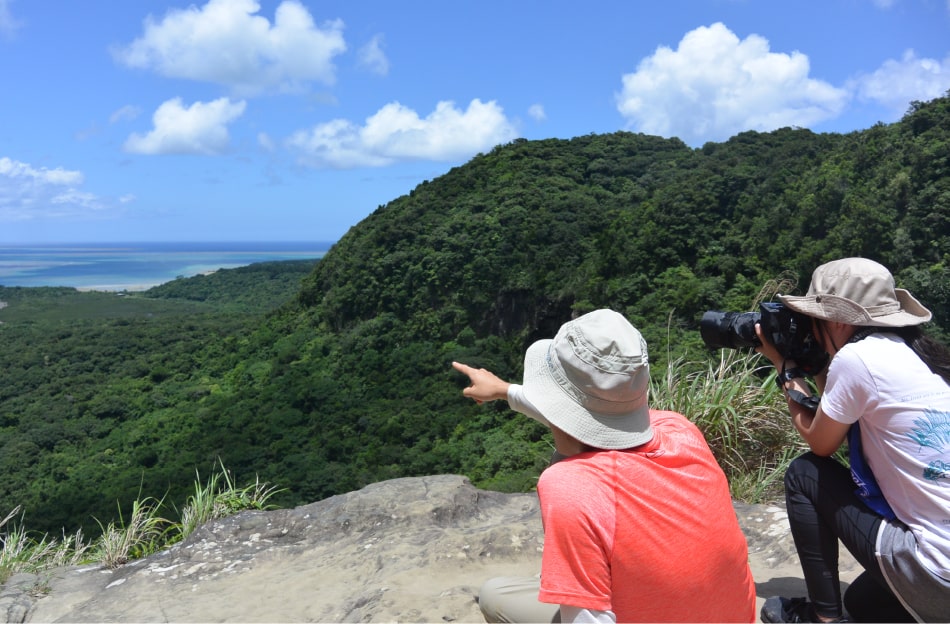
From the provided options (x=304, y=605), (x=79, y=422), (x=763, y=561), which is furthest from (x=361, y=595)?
(x=79, y=422)

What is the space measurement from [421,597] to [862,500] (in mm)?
1474

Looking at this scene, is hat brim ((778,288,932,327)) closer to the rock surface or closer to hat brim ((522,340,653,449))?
hat brim ((522,340,653,449))

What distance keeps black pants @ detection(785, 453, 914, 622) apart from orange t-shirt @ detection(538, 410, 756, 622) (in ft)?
2.06

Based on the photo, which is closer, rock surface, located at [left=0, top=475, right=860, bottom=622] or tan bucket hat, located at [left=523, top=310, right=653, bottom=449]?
tan bucket hat, located at [left=523, top=310, right=653, bottom=449]

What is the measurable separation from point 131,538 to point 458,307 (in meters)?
26.1

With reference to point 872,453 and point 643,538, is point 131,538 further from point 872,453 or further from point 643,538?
point 872,453

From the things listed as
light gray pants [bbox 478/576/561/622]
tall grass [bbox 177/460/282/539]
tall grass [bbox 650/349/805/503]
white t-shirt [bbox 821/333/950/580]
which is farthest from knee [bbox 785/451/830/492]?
tall grass [bbox 177/460/282/539]

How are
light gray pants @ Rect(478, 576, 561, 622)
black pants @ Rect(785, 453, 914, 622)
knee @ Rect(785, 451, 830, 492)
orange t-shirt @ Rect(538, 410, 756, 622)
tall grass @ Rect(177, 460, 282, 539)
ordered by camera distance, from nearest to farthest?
orange t-shirt @ Rect(538, 410, 756, 622) → light gray pants @ Rect(478, 576, 561, 622) → black pants @ Rect(785, 453, 914, 622) → knee @ Rect(785, 451, 830, 492) → tall grass @ Rect(177, 460, 282, 539)

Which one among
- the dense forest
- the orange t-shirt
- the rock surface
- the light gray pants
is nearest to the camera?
the orange t-shirt

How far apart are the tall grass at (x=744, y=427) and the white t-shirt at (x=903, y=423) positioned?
1.75m

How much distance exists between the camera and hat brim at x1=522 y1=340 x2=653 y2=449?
1.32 meters

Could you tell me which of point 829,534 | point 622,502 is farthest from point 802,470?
point 622,502

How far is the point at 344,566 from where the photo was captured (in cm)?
305

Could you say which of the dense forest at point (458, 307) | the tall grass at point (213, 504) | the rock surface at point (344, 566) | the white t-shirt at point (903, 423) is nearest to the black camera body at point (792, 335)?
the white t-shirt at point (903, 423)
